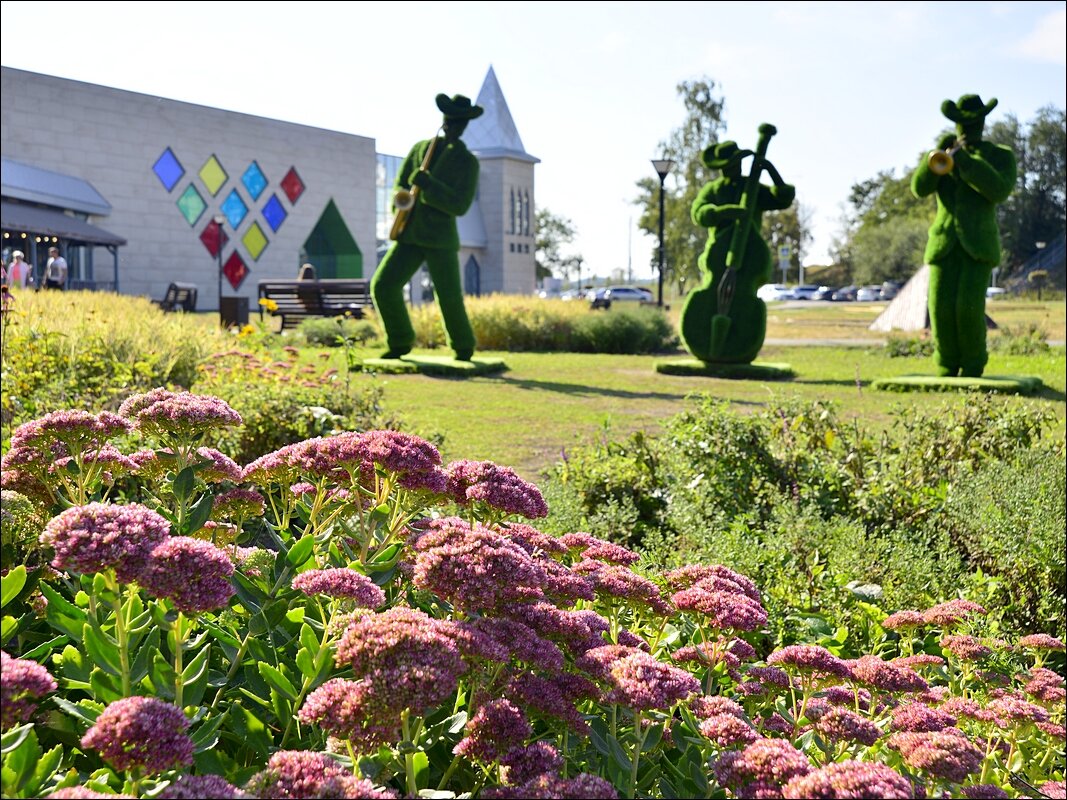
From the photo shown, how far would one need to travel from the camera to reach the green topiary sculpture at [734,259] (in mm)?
15789

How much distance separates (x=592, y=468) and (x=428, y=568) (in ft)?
14.8

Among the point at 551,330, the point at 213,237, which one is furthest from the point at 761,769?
the point at 213,237

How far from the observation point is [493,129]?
5597 centimetres

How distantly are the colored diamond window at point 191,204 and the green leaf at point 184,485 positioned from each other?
45139 mm

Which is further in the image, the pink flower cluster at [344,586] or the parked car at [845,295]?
the parked car at [845,295]

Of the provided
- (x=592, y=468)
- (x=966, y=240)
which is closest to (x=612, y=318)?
(x=966, y=240)

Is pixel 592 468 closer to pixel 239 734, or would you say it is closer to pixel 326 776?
pixel 239 734

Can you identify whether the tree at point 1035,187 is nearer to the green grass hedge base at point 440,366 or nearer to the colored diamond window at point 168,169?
the colored diamond window at point 168,169

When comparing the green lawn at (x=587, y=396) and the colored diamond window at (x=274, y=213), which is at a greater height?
the colored diamond window at (x=274, y=213)

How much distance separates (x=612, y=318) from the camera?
21.7 metres

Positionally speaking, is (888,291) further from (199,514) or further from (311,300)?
(199,514)

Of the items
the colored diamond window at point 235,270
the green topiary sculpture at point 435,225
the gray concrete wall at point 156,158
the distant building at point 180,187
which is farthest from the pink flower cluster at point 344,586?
the colored diamond window at point 235,270

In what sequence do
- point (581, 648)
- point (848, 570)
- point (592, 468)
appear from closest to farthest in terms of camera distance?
1. point (581, 648)
2. point (848, 570)
3. point (592, 468)

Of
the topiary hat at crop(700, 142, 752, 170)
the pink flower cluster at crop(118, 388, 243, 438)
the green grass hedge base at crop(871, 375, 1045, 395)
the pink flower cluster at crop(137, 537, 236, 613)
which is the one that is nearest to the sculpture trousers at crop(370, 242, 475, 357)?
the topiary hat at crop(700, 142, 752, 170)
